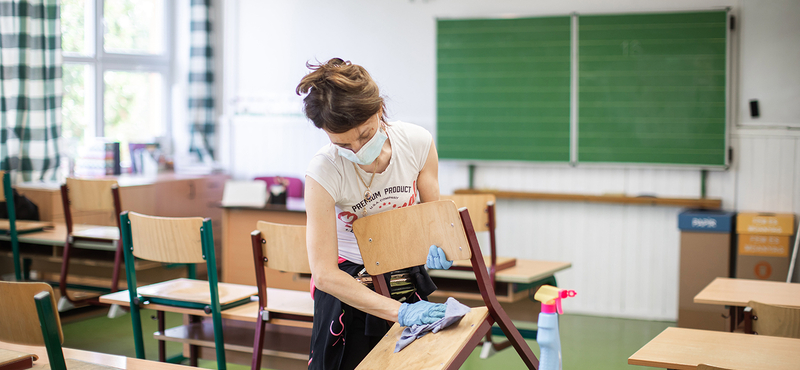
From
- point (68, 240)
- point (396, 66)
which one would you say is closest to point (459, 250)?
point (68, 240)

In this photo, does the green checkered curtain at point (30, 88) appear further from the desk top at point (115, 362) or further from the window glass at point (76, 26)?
the desk top at point (115, 362)

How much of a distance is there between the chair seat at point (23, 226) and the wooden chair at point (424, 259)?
3.09m

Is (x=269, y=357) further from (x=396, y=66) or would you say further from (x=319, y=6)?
(x=319, y=6)

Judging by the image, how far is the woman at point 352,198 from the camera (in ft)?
4.54

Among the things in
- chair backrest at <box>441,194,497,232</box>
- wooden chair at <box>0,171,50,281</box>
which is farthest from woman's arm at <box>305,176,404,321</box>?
wooden chair at <box>0,171,50,281</box>

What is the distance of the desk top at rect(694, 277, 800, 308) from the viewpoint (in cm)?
216

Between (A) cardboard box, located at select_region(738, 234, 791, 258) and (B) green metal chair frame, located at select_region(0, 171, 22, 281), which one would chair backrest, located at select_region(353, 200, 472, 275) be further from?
(A) cardboard box, located at select_region(738, 234, 791, 258)

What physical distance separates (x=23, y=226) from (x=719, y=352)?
3771mm

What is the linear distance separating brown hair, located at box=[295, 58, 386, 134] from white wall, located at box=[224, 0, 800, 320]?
130 inches

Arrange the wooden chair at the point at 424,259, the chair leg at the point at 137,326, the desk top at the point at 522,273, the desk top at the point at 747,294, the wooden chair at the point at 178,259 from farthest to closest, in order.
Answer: the desk top at the point at 522,273 < the chair leg at the point at 137,326 < the wooden chair at the point at 178,259 < the desk top at the point at 747,294 < the wooden chair at the point at 424,259

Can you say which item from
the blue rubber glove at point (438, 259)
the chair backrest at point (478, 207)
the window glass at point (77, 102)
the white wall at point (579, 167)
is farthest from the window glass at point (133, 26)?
the blue rubber glove at point (438, 259)

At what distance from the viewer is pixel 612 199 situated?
426 cm

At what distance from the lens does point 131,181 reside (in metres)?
4.44

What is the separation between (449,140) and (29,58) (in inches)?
115
